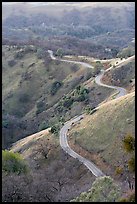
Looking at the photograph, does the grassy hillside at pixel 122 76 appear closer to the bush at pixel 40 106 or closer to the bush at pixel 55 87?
the bush at pixel 55 87

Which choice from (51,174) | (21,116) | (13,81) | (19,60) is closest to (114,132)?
(51,174)

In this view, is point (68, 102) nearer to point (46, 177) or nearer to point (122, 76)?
A: point (122, 76)

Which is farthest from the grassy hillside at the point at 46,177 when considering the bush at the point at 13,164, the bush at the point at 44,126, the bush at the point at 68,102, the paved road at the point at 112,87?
the bush at the point at 68,102

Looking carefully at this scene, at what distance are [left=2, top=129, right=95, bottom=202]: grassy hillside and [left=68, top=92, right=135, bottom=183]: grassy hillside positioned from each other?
3.04 m

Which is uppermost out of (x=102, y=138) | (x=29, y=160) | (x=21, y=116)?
(x=102, y=138)

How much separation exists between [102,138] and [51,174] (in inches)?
432

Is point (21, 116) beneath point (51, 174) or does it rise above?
beneath

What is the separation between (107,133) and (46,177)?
14.0 metres

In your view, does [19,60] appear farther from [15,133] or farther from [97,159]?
[97,159]

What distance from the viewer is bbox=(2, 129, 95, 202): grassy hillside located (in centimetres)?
4609

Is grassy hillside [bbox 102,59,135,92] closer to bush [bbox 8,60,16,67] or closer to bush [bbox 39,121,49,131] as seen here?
bush [bbox 39,121,49,131]

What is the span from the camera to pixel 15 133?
338 feet

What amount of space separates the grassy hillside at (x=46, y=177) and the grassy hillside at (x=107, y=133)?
3.04m

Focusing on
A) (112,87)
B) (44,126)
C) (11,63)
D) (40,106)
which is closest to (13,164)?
(44,126)
